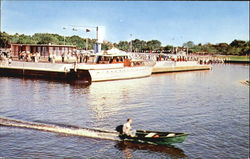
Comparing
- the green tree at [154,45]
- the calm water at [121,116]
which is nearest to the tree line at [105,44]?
the green tree at [154,45]

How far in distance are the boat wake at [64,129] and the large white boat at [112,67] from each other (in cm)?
2488

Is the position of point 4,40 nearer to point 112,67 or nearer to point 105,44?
point 105,44

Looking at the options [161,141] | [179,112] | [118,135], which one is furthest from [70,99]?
[161,141]

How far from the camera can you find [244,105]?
3569 centimetres

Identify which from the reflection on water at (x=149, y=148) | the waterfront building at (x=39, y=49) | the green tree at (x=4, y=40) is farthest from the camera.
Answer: the green tree at (x=4, y=40)

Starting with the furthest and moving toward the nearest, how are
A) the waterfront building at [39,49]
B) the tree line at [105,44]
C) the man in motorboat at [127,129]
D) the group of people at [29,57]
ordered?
the tree line at [105,44]
the waterfront building at [39,49]
the group of people at [29,57]
the man in motorboat at [127,129]

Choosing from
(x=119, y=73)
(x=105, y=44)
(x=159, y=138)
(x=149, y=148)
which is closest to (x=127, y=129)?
(x=149, y=148)

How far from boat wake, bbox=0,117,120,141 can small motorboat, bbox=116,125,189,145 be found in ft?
4.13

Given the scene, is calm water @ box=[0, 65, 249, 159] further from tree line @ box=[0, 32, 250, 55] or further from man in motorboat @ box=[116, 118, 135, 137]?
tree line @ box=[0, 32, 250, 55]

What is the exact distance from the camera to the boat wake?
22.4 metres

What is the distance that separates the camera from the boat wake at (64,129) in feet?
73.5

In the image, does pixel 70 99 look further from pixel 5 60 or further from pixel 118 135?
pixel 5 60

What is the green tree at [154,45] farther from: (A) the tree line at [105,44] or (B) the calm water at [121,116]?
(B) the calm water at [121,116]

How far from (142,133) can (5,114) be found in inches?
469
